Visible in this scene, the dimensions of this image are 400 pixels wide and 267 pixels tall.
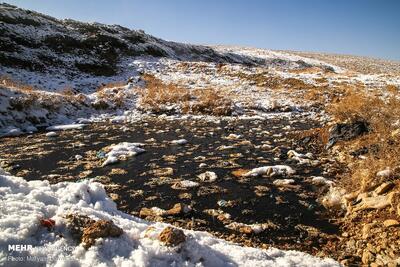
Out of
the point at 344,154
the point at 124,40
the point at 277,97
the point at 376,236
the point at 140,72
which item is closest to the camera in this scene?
the point at 376,236

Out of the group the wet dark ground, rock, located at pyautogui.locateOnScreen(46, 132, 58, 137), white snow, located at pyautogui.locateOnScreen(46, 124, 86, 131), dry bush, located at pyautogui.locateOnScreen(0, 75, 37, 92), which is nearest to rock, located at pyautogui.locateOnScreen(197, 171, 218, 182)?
the wet dark ground

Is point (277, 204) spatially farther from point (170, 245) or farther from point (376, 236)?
point (170, 245)

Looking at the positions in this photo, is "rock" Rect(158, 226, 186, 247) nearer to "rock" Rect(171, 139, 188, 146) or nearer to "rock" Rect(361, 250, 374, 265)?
"rock" Rect(361, 250, 374, 265)

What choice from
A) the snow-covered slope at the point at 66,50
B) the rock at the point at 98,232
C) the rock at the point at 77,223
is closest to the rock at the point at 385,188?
the rock at the point at 98,232

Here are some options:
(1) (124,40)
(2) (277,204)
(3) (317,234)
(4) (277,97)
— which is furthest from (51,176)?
(1) (124,40)

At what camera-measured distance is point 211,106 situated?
22.3 meters

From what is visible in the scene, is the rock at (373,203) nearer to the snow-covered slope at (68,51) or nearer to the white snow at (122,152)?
the white snow at (122,152)

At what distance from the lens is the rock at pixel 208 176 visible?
994 centimetres

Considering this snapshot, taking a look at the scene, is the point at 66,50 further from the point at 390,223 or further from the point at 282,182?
the point at 390,223

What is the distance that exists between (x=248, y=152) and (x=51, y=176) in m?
6.73

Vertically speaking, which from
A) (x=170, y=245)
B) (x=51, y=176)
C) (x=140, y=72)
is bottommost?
(x=51, y=176)

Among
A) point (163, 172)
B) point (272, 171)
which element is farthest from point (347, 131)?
point (163, 172)

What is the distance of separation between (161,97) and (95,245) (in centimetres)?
1991

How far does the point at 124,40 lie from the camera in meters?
42.6
